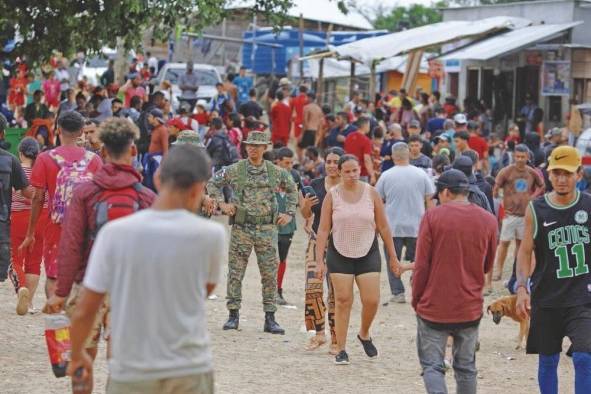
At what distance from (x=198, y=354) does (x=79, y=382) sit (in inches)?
28.5

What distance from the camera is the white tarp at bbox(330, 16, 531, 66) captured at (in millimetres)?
27031

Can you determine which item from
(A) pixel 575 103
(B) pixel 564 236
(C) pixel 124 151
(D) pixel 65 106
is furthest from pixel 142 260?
(A) pixel 575 103

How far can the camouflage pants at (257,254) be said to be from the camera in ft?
38.4

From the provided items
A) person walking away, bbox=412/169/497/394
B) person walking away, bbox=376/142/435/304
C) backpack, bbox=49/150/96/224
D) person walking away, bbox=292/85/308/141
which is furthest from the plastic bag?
person walking away, bbox=292/85/308/141

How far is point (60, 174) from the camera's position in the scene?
27.7ft

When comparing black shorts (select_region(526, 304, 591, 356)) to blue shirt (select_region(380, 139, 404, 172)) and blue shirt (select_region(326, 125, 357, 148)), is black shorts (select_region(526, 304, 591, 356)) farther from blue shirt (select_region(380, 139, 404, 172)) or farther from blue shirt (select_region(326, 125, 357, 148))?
blue shirt (select_region(326, 125, 357, 148))

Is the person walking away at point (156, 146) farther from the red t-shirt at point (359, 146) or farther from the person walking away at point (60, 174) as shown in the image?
the person walking away at point (60, 174)

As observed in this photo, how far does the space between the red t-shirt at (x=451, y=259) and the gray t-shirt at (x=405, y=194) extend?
5874mm

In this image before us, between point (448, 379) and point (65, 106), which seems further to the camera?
point (65, 106)

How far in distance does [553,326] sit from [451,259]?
877 mm

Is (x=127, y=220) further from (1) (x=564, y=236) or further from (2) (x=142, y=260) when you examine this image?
(1) (x=564, y=236)

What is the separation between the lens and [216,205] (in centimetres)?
1159

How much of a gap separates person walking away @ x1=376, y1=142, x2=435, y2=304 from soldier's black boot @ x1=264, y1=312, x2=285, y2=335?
6.40ft

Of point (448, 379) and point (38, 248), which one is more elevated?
point (38, 248)
